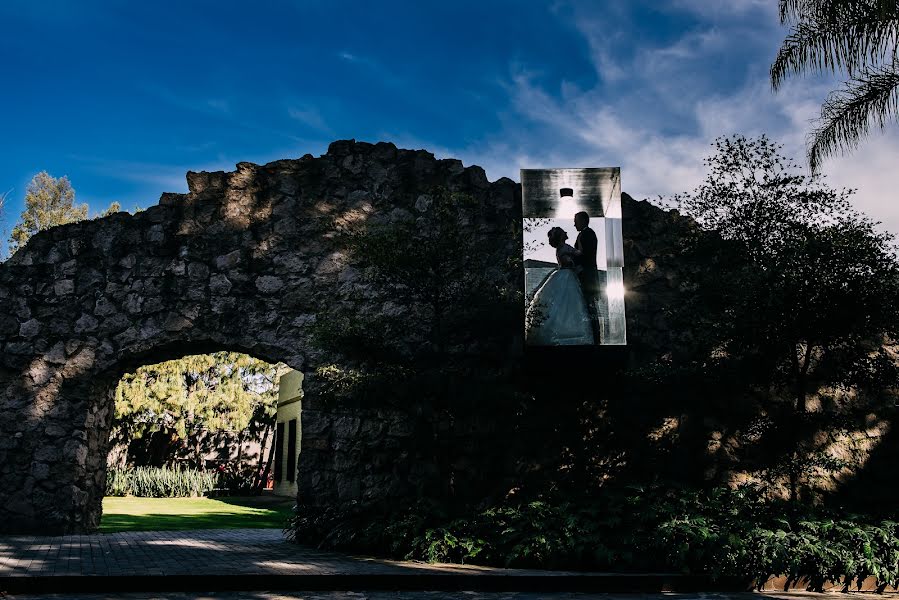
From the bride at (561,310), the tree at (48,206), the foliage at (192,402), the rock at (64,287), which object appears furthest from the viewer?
the tree at (48,206)

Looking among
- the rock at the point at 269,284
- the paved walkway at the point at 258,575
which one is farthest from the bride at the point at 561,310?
the rock at the point at 269,284

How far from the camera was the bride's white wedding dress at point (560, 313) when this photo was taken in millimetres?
9039

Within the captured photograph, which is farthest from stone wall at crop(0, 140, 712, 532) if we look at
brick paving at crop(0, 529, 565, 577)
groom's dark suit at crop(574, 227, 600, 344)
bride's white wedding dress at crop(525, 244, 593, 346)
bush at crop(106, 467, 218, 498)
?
bush at crop(106, 467, 218, 498)

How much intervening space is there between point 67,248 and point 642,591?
8.57 meters

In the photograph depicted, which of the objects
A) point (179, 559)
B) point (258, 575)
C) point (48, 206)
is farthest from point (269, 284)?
point (48, 206)

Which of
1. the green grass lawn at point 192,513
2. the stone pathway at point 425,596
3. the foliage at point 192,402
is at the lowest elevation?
the green grass lawn at point 192,513

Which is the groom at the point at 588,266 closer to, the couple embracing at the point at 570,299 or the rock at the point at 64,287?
the couple embracing at the point at 570,299

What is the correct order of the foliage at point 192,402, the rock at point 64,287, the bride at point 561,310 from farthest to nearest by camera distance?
1. the foliage at point 192,402
2. the rock at point 64,287
3. the bride at point 561,310

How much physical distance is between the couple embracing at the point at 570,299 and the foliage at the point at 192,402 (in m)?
14.2

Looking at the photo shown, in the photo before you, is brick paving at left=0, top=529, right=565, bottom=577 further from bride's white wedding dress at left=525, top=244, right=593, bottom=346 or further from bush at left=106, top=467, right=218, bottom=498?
bush at left=106, top=467, right=218, bottom=498

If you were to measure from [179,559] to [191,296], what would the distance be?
12.7 ft

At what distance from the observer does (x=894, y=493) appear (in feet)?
32.4

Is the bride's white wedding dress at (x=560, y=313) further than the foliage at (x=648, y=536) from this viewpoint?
Yes

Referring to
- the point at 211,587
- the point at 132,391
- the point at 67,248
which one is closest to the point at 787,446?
the point at 211,587
